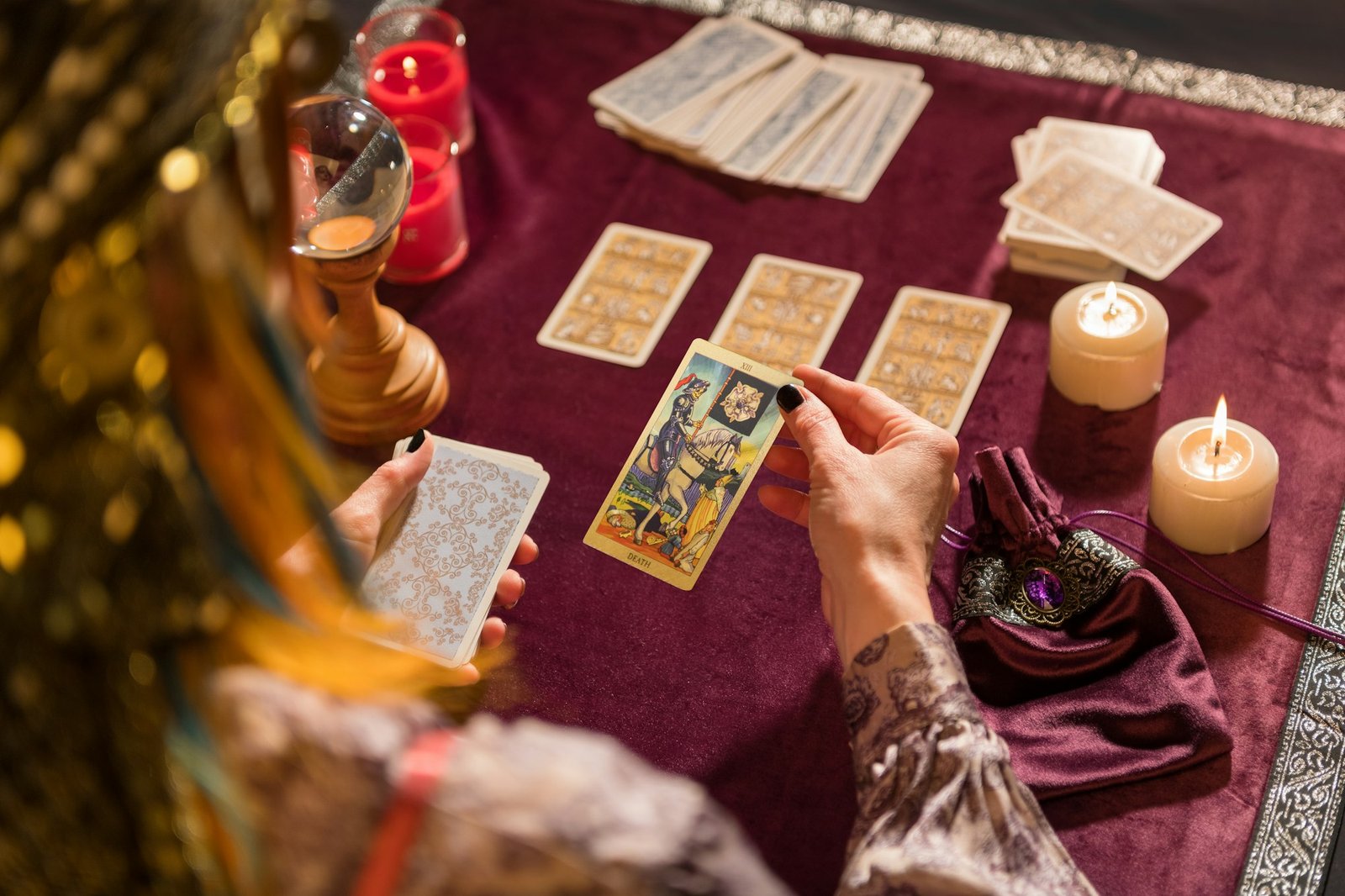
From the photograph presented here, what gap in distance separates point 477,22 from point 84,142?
7.56 feet

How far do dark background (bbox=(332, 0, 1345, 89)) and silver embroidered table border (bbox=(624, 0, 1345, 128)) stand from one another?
0.09 m

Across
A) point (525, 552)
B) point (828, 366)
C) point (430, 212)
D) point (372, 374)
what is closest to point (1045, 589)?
point (828, 366)

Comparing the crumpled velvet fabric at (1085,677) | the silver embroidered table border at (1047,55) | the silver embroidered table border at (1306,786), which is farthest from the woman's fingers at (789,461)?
the silver embroidered table border at (1047,55)

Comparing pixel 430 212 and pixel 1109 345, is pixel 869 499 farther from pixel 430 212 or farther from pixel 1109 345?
pixel 430 212

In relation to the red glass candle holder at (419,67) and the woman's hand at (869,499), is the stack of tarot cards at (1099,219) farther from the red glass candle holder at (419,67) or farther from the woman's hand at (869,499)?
the red glass candle holder at (419,67)

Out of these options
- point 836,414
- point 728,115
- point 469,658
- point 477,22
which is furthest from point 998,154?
point 469,658

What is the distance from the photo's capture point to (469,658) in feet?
5.73

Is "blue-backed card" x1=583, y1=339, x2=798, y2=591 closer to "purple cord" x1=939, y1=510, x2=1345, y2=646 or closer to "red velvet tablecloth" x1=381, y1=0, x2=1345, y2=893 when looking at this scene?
"red velvet tablecloth" x1=381, y1=0, x2=1345, y2=893

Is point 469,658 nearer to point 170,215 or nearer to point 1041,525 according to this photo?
point 1041,525

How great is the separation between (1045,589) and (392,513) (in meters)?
0.92

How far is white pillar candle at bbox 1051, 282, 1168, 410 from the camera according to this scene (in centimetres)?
193

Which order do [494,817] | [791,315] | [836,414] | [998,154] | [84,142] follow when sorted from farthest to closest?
1. [998,154]
2. [791,315]
3. [836,414]
4. [494,817]
5. [84,142]

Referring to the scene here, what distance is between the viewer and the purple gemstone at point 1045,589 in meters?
1.70

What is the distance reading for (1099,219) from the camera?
2.22 meters
